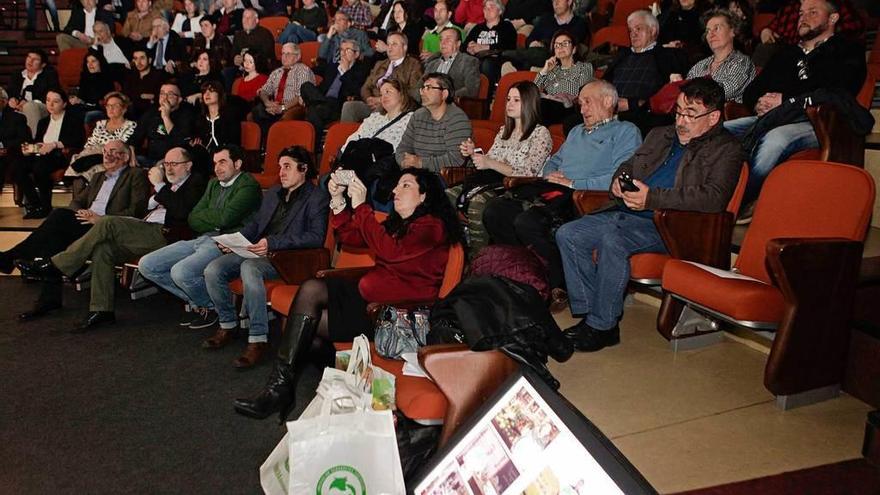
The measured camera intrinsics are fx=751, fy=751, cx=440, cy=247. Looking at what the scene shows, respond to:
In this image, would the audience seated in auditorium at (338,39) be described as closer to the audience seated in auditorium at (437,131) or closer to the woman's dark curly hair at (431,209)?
the audience seated in auditorium at (437,131)

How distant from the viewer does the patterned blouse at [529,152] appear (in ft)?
13.3

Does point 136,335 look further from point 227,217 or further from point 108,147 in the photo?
point 108,147

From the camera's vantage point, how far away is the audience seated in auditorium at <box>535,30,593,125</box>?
4883 mm

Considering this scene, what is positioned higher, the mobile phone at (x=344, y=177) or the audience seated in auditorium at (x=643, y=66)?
the audience seated in auditorium at (x=643, y=66)

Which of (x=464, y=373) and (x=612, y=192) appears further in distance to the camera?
(x=612, y=192)

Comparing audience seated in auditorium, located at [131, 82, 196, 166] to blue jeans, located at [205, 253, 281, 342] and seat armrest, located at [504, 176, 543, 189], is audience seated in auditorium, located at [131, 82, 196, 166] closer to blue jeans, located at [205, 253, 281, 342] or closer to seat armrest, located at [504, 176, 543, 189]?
blue jeans, located at [205, 253, 281, 342]

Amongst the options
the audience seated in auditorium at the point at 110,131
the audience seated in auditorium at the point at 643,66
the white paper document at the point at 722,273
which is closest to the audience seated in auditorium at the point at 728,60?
the audience seated in auditorium at the point at 643,66

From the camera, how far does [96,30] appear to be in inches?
332

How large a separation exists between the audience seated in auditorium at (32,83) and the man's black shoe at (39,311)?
12.3 ft

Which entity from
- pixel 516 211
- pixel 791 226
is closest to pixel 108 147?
pixel 516 211

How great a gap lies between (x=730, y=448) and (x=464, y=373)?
856 mm

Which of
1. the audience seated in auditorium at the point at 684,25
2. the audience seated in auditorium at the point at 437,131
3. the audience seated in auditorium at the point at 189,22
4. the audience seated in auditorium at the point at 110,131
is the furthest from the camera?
the audience seated in auditorium at the point at 189,22

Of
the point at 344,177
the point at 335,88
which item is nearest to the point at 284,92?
the point at 335,88

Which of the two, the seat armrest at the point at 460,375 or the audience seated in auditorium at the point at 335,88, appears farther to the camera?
the audience seated in auditorium at the point at 335,88
